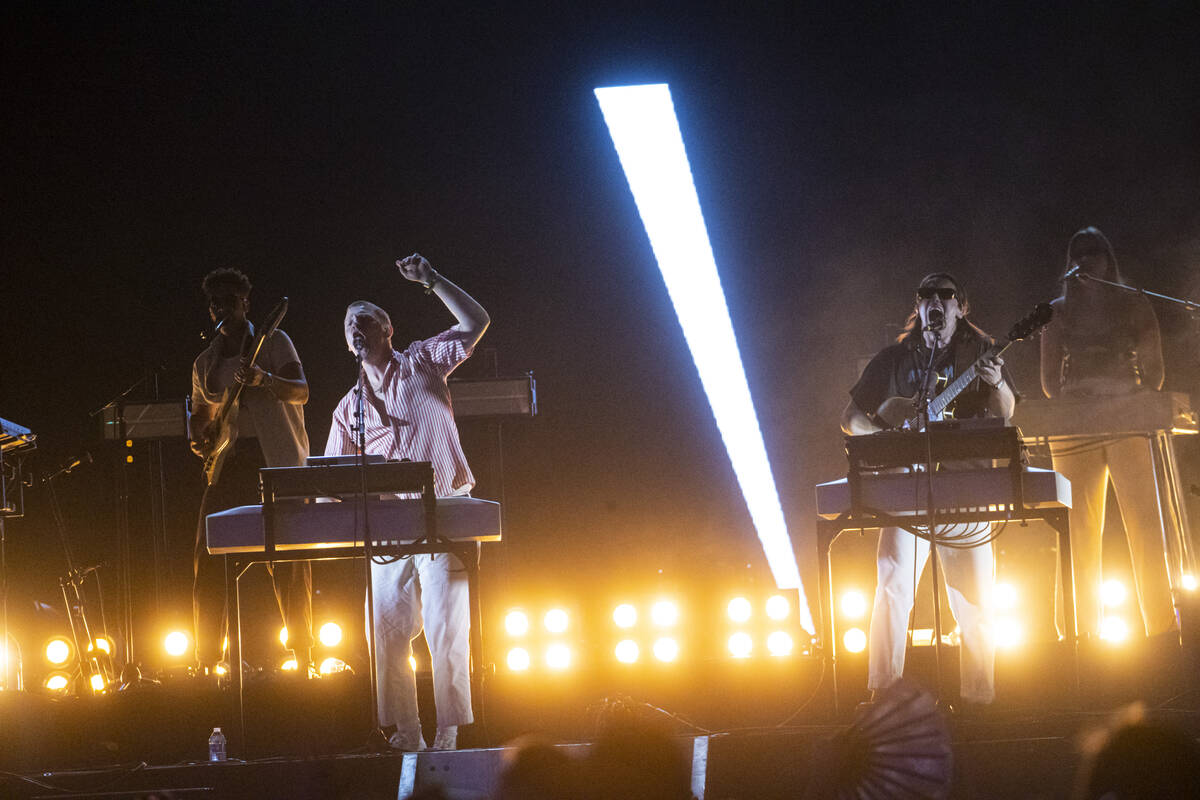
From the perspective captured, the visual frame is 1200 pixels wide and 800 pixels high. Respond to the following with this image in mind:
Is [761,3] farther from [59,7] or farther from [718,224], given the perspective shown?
[59,7]

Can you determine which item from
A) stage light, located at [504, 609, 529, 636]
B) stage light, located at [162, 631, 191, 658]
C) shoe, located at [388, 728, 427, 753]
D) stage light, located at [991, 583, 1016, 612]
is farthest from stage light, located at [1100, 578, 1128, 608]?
stage light, located at [162, 631, 191, 658]

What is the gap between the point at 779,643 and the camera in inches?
209

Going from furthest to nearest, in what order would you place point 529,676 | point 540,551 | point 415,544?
1. point 540,551
2. point 529,676
3. point 415,544

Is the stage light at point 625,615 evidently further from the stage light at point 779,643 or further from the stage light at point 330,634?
the stage light at point 330,634

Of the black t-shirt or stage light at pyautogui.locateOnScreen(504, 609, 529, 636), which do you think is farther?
stage light at pyautogui.locateOnScreen(504, 609, 529, 636)

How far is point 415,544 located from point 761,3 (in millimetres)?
4045

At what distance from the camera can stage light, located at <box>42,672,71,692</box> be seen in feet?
18.7

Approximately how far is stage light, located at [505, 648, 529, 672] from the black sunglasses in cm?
236

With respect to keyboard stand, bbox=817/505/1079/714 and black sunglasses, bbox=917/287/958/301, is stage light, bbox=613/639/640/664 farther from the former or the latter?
black sunglasses, bbox=917/287/958/301

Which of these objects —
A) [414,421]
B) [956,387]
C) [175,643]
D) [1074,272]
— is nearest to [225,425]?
Result: [414,421]

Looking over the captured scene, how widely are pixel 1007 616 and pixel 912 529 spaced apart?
5.65 feet

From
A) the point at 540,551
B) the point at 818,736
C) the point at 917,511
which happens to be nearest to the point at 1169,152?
the point at 917,511

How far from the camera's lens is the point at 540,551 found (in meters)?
7.00

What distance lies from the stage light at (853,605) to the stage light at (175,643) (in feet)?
10.8
